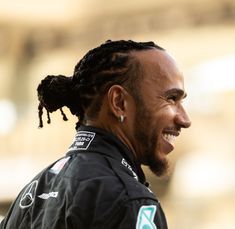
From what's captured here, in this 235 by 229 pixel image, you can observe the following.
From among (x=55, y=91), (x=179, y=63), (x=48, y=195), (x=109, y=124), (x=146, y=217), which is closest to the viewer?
(x=146, y=217)

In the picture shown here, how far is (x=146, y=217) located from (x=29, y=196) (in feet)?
1.55

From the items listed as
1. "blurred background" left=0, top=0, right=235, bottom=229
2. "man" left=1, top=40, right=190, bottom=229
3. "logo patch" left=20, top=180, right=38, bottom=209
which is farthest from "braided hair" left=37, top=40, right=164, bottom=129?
"blurred background" left=0, top=0, right=235, bottom=229

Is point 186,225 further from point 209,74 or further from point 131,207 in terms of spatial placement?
point 131,207

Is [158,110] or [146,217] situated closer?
[146,217]

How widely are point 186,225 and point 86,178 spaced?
7.74m

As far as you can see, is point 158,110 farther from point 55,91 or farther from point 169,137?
point 55,91

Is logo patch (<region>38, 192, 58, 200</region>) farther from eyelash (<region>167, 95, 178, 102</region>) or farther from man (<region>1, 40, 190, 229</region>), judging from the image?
eyelash (<region>167, 95, 178, 102</region>)

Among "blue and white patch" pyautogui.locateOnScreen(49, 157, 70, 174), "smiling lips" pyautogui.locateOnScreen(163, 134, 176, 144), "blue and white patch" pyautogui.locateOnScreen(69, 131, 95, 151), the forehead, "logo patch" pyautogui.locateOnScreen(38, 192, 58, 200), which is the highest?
the forehead

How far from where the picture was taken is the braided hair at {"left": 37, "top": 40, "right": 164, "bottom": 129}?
2.28 metres

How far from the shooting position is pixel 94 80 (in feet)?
7.61

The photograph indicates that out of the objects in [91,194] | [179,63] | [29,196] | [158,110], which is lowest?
[179,63]

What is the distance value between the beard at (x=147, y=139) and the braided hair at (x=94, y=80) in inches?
2.8

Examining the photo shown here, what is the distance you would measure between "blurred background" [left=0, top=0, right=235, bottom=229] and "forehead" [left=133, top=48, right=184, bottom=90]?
22.2 ft

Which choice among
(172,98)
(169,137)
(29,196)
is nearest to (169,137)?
(169,137)
